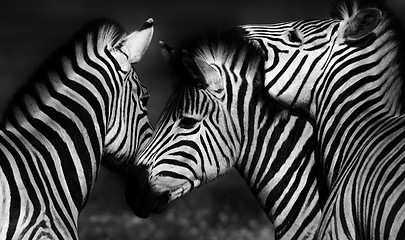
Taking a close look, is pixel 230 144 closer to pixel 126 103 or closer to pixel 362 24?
pixel 126 103

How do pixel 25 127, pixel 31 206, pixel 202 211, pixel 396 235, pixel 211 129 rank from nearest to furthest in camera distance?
1. pixel 396 235
2. pixel 31 206
3. pixel 25 127
4. pixel 211 129
5. pixel 202 211

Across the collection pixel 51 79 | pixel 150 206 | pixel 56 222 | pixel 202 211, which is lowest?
pixel 202 211

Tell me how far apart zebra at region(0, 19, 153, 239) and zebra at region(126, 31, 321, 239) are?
0.31m

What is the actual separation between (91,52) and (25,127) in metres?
0.93

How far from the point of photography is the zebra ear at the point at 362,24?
748 centimetres

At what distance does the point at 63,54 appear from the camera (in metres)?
7.81

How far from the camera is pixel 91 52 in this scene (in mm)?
7926


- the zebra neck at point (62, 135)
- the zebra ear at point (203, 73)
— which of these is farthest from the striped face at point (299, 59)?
the zebra neck at point (62, 135)

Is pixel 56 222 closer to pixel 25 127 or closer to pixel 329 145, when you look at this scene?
pixel 25 127

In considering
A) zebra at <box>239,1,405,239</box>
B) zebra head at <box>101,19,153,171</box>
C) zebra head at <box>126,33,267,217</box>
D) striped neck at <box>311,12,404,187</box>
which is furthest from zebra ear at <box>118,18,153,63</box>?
striped neck at <box>311,12,404,187</box>

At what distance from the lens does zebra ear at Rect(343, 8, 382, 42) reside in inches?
295

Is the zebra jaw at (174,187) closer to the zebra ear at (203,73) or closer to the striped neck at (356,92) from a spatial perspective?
the zebra ear at (203,73)

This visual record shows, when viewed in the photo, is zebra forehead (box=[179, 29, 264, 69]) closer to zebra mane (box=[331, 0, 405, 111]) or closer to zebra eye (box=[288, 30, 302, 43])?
zebra eye (box=[288, 30, 302, 43])

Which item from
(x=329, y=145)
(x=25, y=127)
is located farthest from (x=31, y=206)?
(x=329, y=145)
